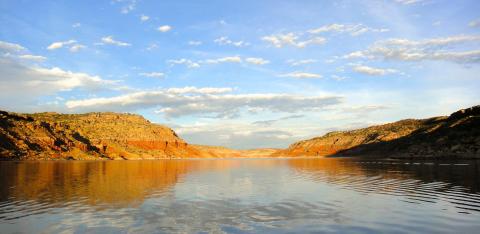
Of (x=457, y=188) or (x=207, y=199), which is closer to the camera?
(x=207, y=199)

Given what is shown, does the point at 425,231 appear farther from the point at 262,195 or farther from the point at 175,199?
the point at 175,199

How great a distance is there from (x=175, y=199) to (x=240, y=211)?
24.6ft

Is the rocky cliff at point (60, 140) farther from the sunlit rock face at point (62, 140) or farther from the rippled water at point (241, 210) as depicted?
the rippled water at point (241, 210)

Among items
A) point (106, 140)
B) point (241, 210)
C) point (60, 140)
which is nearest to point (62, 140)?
point (60, 140)

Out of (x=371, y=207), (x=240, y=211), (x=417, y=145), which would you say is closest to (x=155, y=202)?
(x=240, y=211)

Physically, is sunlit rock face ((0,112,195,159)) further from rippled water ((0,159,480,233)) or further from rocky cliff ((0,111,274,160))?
Result: rippled water ((0,159,480,233))

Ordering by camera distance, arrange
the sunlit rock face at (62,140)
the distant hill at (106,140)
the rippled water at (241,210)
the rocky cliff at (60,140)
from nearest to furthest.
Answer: the rippled water at (241,210)
the distant hill at (106,140)
the rocky cliff at (60,140)
the sunlit rock face at (62,140)

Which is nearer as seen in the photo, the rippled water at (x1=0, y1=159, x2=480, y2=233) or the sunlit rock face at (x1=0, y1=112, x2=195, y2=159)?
the rippled water at (x1=0, y1=159, x2=480, y2=233)

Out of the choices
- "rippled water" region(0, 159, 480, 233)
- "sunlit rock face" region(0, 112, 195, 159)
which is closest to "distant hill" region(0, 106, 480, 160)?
"sunlit rock face" region(0, 112, 195, 159)

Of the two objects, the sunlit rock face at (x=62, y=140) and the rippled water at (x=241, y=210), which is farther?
the sunlit rock face at (x=62, y=140)

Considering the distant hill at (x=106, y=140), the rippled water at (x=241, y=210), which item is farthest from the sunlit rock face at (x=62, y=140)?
the rippled water at (x=241, y=210)

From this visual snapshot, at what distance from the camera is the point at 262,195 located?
32.3 m

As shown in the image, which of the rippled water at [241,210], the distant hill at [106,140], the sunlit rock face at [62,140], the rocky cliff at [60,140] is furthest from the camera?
the sunlit rock face at [62,140]

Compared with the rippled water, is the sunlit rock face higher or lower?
higher
